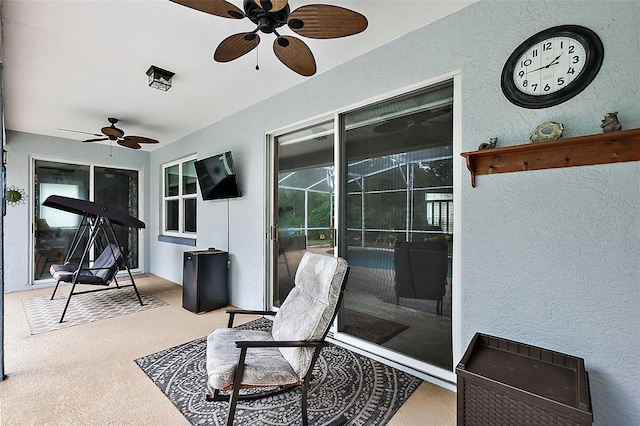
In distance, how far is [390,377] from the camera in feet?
7.50

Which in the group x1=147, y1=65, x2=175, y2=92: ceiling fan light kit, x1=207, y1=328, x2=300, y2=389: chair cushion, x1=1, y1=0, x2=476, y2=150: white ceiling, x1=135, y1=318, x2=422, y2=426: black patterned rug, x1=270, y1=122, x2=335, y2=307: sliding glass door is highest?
x1=1, y1=0, x2=476, y2=150: white ceiling

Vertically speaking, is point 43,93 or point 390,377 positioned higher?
point 43,93

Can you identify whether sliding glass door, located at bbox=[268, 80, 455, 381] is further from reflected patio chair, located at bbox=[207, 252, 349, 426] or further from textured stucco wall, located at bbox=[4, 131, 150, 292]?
textured stucco wall, located at bbox=[4, 131, 150, 292]

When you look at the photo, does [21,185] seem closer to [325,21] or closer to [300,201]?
[300,201]

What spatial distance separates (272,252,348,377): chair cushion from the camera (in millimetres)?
1788

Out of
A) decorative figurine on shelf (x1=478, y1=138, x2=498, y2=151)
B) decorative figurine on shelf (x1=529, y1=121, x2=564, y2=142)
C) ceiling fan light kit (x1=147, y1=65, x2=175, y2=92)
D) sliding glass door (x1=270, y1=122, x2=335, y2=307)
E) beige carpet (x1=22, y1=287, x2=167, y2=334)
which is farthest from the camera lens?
beige carpet (x1=22, y1=287, x2=167, y2=334)

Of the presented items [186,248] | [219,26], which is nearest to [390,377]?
[219,26]

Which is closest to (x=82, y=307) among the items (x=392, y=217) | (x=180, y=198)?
(x=180, y=198)

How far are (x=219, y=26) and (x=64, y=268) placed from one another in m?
4.38

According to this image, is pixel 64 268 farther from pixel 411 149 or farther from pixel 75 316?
pixel 411 149

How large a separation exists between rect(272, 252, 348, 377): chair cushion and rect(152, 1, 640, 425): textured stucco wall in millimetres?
934

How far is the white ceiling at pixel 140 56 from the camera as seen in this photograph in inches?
80.8

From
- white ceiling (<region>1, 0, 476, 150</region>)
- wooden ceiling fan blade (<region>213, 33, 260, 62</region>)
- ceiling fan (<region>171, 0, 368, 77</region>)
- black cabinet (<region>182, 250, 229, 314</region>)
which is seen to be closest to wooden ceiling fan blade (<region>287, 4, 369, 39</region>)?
ceiling fan (<region>171, 0, 368, 77</region>)

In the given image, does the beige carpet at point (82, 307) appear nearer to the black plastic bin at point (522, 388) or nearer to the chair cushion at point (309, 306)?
the chair cushion at point (309, 306)
